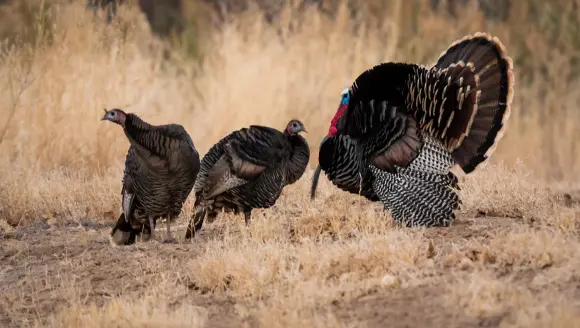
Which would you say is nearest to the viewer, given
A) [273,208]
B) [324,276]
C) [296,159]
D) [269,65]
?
[324,276]

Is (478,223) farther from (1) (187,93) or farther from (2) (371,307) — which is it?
(1) (187,93)

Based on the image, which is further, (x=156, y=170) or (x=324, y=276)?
(x=156, y=170)

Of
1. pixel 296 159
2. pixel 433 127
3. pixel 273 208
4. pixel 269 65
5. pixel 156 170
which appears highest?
pixel 269 65

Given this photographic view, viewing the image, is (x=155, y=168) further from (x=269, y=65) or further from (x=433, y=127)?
(x=269, y=65)

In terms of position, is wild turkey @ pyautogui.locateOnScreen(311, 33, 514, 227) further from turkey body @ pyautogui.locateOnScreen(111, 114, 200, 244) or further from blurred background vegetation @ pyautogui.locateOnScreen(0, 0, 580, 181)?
blurred background vegetation @ pyautogui.locateOnScreen(0, 0, 580, 181)

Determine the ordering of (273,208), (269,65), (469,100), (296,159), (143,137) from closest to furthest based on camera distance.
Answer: (469,100)
(143,137)
(296,159)
(273,208)
(269,65)

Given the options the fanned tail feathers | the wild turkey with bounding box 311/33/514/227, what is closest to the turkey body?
the wild turkey with bounding box 311/33/514/227

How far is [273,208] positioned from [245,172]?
0.97 m

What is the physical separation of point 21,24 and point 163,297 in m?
6.80

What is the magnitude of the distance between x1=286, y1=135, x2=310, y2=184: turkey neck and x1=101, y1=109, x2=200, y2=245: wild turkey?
767mm

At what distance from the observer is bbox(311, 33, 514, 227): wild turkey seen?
21.7ft

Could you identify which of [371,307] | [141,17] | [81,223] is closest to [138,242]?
[81,223]

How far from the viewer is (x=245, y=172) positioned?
732cm

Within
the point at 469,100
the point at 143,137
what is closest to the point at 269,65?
the point at 143,137
